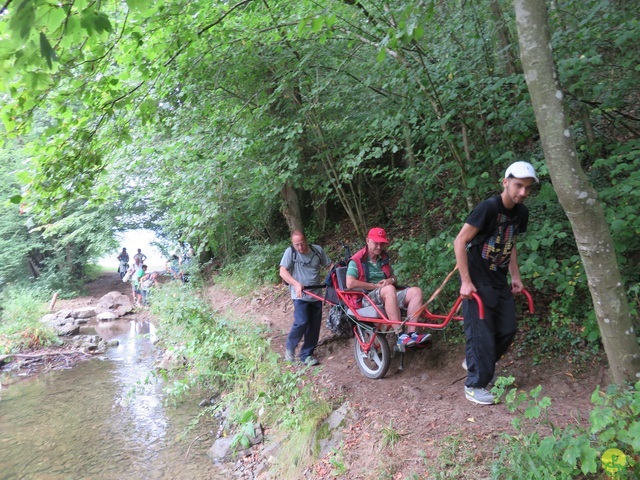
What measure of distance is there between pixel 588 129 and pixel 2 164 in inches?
765

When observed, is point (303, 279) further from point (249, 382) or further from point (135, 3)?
point (135, 3)

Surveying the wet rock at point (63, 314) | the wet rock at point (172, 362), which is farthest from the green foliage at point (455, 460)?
the wet rock at point (63, 314)

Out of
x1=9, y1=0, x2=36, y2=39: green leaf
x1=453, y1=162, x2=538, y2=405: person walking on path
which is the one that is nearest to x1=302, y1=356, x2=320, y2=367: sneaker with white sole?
x1=453, y1=162, x2=538, y2=405: person walking on path

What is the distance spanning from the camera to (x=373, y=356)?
5.07m

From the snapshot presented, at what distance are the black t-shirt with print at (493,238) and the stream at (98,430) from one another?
3.71m

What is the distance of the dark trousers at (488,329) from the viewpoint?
365 cm

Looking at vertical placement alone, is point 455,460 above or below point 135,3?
below

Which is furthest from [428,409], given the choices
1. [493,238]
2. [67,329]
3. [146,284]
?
[146,284]

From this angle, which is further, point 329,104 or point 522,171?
point 329,104

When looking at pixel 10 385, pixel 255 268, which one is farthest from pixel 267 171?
pixel 10 385

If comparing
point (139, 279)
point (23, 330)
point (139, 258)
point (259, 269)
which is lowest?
point (139, 279)

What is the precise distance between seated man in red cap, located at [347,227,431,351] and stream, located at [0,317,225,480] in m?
2.69

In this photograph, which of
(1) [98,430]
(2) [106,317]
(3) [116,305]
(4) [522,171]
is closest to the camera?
(4) [522,171]

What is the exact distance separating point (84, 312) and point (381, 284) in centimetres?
1484
